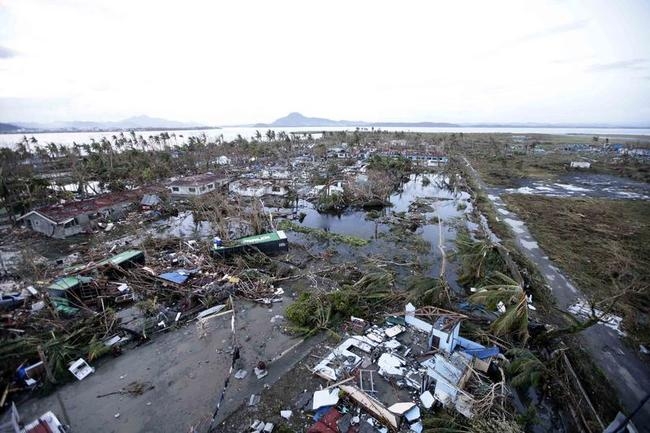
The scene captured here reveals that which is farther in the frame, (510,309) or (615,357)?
(615,357)

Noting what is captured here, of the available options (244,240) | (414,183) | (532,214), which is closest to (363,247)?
(244,240)

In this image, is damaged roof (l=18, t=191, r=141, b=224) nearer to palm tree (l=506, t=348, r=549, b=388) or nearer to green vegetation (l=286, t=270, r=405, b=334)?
green vegetation (l=286, t=270, r=405, b=334)

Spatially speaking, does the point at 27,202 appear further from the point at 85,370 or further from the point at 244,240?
the point at 85,370

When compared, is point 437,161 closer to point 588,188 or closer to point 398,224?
point 588,188

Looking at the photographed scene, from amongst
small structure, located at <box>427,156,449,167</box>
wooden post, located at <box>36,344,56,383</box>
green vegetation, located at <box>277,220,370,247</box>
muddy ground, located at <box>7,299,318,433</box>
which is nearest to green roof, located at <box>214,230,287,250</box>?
green vegetation, located at <box>277,220,370,247</box>

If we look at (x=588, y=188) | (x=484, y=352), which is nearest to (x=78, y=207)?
(x=484, y=352)
